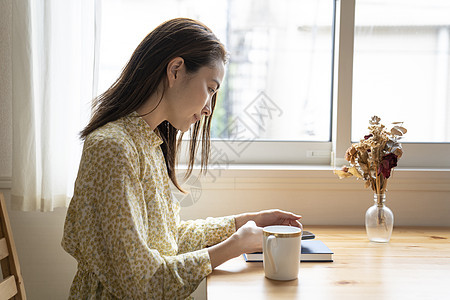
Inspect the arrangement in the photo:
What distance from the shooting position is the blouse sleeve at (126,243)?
37.9 inches

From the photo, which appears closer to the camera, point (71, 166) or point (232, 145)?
point (71, 166)

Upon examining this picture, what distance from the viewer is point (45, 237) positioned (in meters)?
1.65

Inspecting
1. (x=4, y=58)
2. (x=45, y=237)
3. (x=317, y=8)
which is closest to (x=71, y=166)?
(x=45, y=237)

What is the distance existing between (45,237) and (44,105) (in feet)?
1.54

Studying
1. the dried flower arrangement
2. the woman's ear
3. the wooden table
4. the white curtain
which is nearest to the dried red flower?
the dried flower arrangement

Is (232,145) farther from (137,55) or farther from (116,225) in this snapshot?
(116,225)

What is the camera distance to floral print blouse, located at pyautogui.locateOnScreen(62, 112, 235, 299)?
0.97 metres

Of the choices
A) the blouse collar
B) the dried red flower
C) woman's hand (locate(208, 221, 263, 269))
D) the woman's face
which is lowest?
woman's hand (locate(208, 221, 263, 269))

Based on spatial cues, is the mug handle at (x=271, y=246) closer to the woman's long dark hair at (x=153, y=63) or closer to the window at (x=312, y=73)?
the woman's long dark hair at (x=153, y=63)

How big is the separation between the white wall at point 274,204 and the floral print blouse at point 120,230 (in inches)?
22.0

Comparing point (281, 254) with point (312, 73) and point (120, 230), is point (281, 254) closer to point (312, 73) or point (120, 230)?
point (120, 230)

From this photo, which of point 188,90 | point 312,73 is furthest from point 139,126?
point 312,73

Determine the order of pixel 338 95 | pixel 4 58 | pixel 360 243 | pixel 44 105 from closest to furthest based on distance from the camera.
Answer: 1. pixel 360 243
2. pixel 44 105
3. pixel 4 58
4. pixel 338 95

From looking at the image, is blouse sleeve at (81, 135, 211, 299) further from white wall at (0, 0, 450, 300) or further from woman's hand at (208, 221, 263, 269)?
white wall at (0, 0, 450, 300)
